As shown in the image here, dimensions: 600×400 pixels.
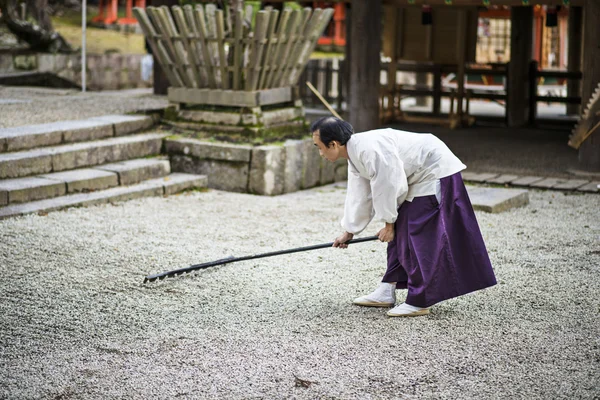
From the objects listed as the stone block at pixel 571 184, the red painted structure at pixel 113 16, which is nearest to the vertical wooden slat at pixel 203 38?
the stone block at pixel 571 184

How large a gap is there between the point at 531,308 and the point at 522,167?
5.15m

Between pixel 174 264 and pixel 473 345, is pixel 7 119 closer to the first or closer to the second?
pixel 174 264

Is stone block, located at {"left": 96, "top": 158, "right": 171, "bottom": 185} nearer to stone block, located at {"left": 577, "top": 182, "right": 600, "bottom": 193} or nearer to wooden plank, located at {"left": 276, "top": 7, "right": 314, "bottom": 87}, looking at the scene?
wooden plank, located at {"left": 276, "top": 7, "right": 314, "bottom": 87}

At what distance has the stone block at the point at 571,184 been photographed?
8.47 m

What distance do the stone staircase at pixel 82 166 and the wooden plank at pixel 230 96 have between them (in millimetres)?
449

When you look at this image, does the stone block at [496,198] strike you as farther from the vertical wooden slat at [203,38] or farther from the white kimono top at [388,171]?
the white kimono top at [388,171]

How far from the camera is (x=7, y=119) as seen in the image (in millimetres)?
8531

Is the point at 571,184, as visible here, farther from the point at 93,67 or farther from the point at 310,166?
the point at 93,67

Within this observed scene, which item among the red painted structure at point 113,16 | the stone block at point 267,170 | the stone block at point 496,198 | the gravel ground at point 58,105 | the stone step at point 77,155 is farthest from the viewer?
the red painted structure at point 113,16

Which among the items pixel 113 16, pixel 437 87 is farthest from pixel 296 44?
pixel 113 16

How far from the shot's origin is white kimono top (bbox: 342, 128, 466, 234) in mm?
4270

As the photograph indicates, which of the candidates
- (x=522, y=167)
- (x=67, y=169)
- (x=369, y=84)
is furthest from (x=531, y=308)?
(x=369, y=84)

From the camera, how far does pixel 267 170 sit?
808cm

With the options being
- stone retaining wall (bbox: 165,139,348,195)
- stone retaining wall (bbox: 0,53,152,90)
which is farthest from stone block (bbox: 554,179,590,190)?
stone retaining wall (bbox: 0,53,152,90)
